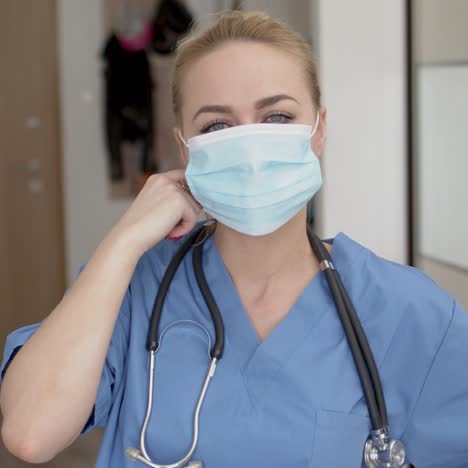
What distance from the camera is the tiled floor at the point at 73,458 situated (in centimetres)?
263

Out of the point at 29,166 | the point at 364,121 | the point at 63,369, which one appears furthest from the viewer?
the point at 29,166

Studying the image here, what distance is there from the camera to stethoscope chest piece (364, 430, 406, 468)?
1052mm

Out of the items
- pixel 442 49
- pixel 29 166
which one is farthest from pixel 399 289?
pixel 29 166

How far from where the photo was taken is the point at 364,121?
8.00ft

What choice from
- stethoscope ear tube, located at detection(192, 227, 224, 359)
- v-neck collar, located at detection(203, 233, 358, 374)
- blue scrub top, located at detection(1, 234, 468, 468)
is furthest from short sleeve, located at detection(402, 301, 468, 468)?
stethoscope ear tube, located at detection(192, 227, 224, 359)

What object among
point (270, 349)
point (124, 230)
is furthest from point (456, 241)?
point (124, 230)

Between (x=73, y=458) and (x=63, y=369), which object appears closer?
(x=63, y=369)

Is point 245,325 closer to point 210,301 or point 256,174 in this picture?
point 210,301

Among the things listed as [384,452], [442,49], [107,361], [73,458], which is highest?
[442,49]

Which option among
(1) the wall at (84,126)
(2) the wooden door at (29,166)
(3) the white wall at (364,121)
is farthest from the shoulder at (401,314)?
(1) the wall at (84,126)

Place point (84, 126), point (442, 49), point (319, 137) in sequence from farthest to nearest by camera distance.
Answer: point (84, 126)
point (442, 49)
point (319, 137)

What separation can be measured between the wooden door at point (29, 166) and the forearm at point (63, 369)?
2389 mm

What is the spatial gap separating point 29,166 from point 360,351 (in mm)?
2753

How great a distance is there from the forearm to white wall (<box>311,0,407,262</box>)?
146 centimetres
